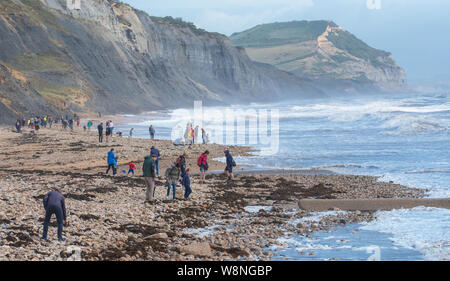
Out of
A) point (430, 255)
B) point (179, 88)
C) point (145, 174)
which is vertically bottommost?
point (430, 255)

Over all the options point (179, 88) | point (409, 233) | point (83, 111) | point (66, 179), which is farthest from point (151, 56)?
point (409, 233)

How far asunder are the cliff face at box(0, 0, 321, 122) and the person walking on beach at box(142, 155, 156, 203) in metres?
36.1

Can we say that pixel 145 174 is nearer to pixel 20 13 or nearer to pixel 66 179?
pixel 66 179

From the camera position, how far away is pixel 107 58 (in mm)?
94812

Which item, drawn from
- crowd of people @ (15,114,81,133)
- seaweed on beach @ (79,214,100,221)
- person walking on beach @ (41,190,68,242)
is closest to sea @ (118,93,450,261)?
person walking on beach @ (41,190,68,242)

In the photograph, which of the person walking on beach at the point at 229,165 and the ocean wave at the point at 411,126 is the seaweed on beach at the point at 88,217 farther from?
the ocean wave at the point at 411,126

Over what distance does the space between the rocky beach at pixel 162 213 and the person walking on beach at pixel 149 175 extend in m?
0.28

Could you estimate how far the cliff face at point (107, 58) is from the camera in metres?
72.1

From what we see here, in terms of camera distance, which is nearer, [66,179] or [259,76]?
[66,179]
